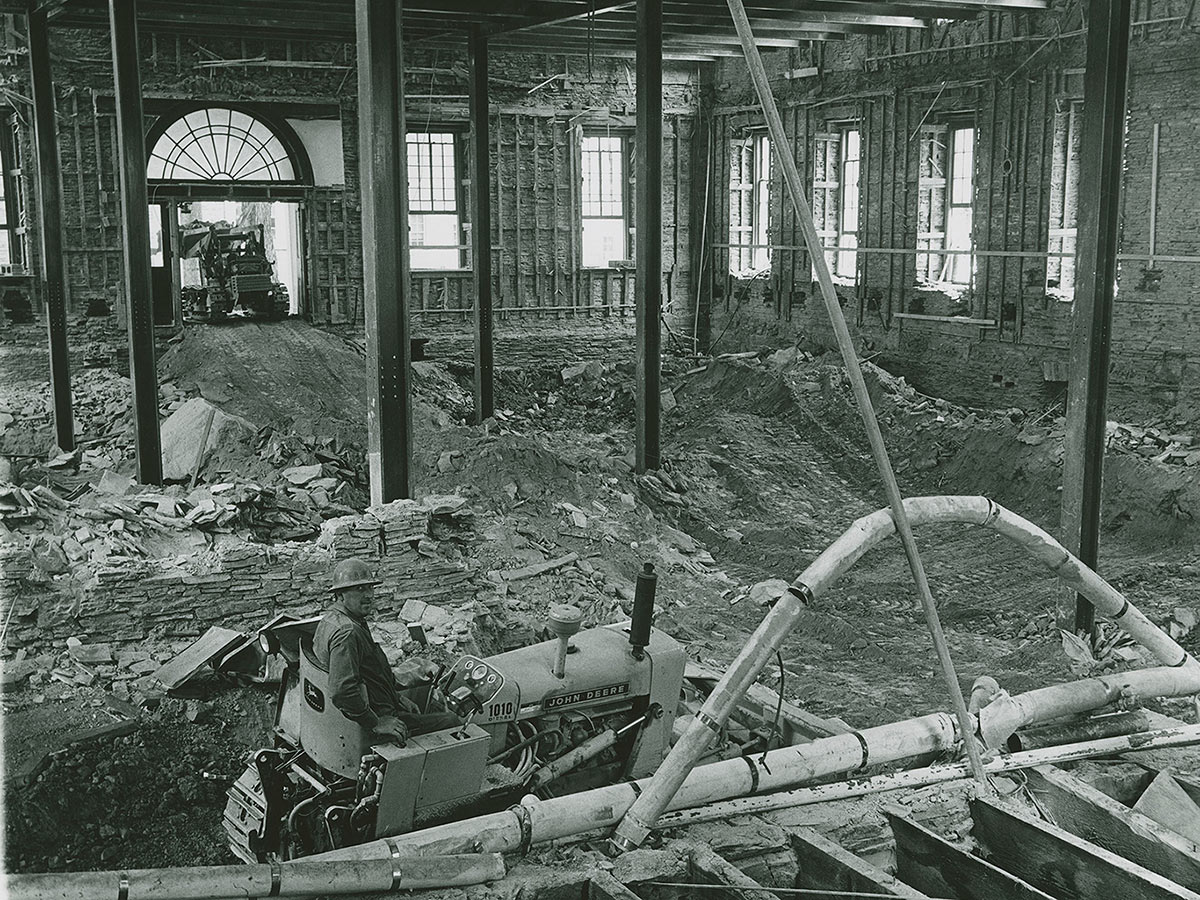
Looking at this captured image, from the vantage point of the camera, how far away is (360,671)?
6.28 metres

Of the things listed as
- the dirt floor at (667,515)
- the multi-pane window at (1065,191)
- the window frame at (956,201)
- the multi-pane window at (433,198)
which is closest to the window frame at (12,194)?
the dirt floor at (667,515)

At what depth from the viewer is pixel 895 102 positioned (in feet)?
67.8

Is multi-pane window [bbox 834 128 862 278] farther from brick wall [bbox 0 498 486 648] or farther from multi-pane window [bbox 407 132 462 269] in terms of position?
brick wall [bbox 0 498 486 648]

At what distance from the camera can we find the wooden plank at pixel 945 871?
512 centimetres

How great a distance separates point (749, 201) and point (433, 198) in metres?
6.52

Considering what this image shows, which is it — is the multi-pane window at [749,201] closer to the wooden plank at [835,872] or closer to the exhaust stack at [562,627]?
the exhaust stack at [562,627]

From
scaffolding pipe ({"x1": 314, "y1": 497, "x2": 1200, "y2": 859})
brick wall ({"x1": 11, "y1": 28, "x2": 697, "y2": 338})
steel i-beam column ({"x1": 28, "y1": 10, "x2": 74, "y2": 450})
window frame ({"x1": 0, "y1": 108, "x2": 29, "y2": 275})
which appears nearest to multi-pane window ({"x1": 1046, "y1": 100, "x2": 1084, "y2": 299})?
brick wall ({"x1": 11, "y1": 28, "x2": 697, "y2": 338})

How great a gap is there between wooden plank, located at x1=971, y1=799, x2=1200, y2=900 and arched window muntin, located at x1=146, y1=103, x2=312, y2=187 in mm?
18961

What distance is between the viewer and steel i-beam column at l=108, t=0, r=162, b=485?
13.1 meters

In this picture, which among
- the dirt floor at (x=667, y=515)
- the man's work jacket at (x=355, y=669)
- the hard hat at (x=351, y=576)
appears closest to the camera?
the man's work jacket at (x=355, y=669)

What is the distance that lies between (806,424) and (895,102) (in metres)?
5.95

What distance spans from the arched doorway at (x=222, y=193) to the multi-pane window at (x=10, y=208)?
7.00ft

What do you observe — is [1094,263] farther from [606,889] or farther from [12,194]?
[12,194]

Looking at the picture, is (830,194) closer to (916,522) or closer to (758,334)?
(758,334)
